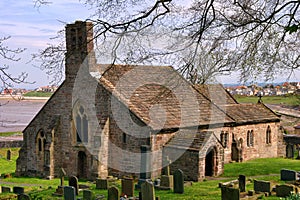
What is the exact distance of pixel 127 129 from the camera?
1041 inches

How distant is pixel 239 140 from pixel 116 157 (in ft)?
33.2

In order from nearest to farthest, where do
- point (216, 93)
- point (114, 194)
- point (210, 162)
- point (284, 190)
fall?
point (284, 190)
point (114, 194)
point (210, 162)
point (216, 93)

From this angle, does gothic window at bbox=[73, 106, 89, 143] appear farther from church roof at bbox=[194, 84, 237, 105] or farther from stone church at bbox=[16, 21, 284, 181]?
church roof at bbox=[194, 84, 237, 105]

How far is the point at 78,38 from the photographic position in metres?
28.0

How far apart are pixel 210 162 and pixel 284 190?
897 centimetres

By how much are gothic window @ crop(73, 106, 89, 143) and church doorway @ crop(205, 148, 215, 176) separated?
26.6 ft

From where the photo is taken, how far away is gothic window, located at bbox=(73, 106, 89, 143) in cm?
2875

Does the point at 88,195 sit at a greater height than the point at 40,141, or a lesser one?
lesser

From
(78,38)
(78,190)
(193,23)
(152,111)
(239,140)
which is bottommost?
(78,190)

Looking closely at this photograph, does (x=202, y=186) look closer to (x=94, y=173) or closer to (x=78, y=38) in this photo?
(x=94, y=173)

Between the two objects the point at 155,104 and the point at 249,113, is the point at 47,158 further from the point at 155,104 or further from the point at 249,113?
the point at 249,113

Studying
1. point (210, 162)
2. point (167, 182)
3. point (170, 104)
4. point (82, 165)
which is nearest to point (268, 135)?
point (170, 104)

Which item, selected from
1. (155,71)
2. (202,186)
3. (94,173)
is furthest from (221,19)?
(155,71)

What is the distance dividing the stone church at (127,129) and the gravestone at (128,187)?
4.88m
